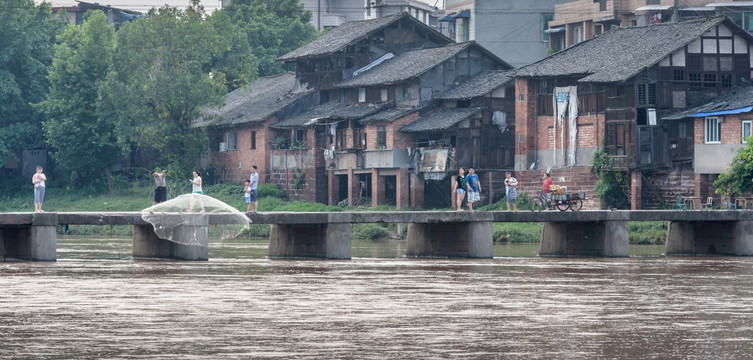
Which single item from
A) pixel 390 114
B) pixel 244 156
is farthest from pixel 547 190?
pixel 244 156

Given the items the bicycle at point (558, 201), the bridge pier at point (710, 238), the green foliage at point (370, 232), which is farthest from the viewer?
the green foliage at point (370, 232)

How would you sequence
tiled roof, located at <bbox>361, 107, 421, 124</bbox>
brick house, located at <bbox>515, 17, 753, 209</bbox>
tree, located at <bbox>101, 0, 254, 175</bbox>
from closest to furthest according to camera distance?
brick house, located at <bbox>515, 17, 753, 209</bbox>, tiled roof, located at <bbox>361, 107, 421, 124</bbox>, tree, located at <bbox>101, 0, 254, 175</bbox>

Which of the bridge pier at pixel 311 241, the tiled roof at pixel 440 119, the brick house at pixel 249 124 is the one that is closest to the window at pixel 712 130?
the tiled roof at pixel 440 119

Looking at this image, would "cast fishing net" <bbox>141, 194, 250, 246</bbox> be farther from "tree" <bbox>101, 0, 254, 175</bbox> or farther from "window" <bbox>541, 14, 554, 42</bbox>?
"window" <bbox>541, 14, 554, 42</bbox>

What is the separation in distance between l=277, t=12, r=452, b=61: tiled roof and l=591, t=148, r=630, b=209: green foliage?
20.8 meters

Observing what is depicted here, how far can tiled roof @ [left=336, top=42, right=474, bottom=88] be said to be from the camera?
78.3 metres

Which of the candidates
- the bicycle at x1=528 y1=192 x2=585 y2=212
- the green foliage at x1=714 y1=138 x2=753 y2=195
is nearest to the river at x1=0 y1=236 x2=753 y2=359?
the bicycle at x1=528 y1=192 x2=585 y2=212

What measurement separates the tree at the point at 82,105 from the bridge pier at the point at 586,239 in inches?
1699

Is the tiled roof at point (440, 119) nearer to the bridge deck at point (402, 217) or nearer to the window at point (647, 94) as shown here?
the window at point (647, 94)

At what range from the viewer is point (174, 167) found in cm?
8588

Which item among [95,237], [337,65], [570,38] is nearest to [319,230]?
[95,237]

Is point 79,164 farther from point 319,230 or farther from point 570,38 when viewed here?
point 319,230

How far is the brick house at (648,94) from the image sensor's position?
6706 centimetres

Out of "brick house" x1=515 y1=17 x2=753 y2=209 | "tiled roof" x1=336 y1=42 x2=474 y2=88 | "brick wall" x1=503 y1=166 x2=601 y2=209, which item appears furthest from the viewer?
"tiled roof" x1=336 y1=42 x2=474 y2=88
